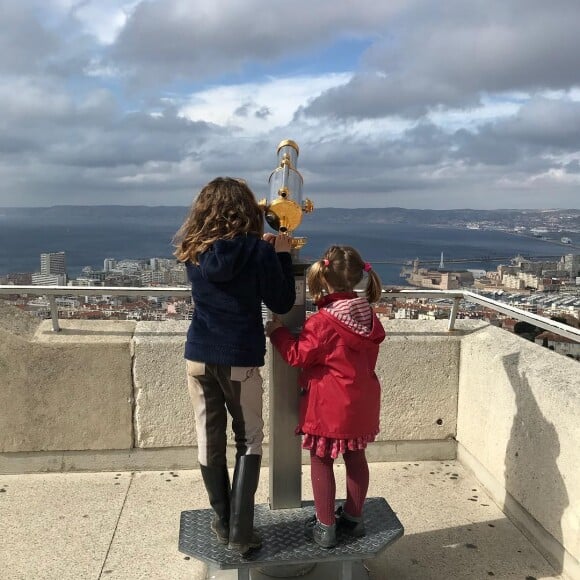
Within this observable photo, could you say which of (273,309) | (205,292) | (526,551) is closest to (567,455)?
(526,551)

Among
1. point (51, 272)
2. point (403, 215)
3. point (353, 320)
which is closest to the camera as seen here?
point (353, 320)

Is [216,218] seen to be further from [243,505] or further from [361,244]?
[361,244]

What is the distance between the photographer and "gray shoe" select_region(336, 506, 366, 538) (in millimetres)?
2758

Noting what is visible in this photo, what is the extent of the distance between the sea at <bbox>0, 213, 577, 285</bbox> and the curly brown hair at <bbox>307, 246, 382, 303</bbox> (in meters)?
0.14

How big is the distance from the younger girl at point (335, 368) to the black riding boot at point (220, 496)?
0.38 m

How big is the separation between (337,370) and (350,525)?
77 centimetres

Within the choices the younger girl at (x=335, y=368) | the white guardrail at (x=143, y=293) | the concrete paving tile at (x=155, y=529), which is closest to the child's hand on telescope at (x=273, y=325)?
the younger girl at (x=335, y=368)

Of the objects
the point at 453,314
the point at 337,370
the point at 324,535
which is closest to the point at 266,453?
the point at 324,535

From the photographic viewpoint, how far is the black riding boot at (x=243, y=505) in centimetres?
255

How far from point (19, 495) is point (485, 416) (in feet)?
9.46

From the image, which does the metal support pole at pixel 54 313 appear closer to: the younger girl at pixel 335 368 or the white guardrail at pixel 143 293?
the white guardrail at pixel 143 293

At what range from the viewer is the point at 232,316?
247 centimetres

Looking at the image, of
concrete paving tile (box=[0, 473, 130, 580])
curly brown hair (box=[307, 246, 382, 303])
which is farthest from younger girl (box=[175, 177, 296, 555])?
concrete paving tile (box=[0, 473, 130, 580])

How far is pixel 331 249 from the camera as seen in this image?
2.64 meters
